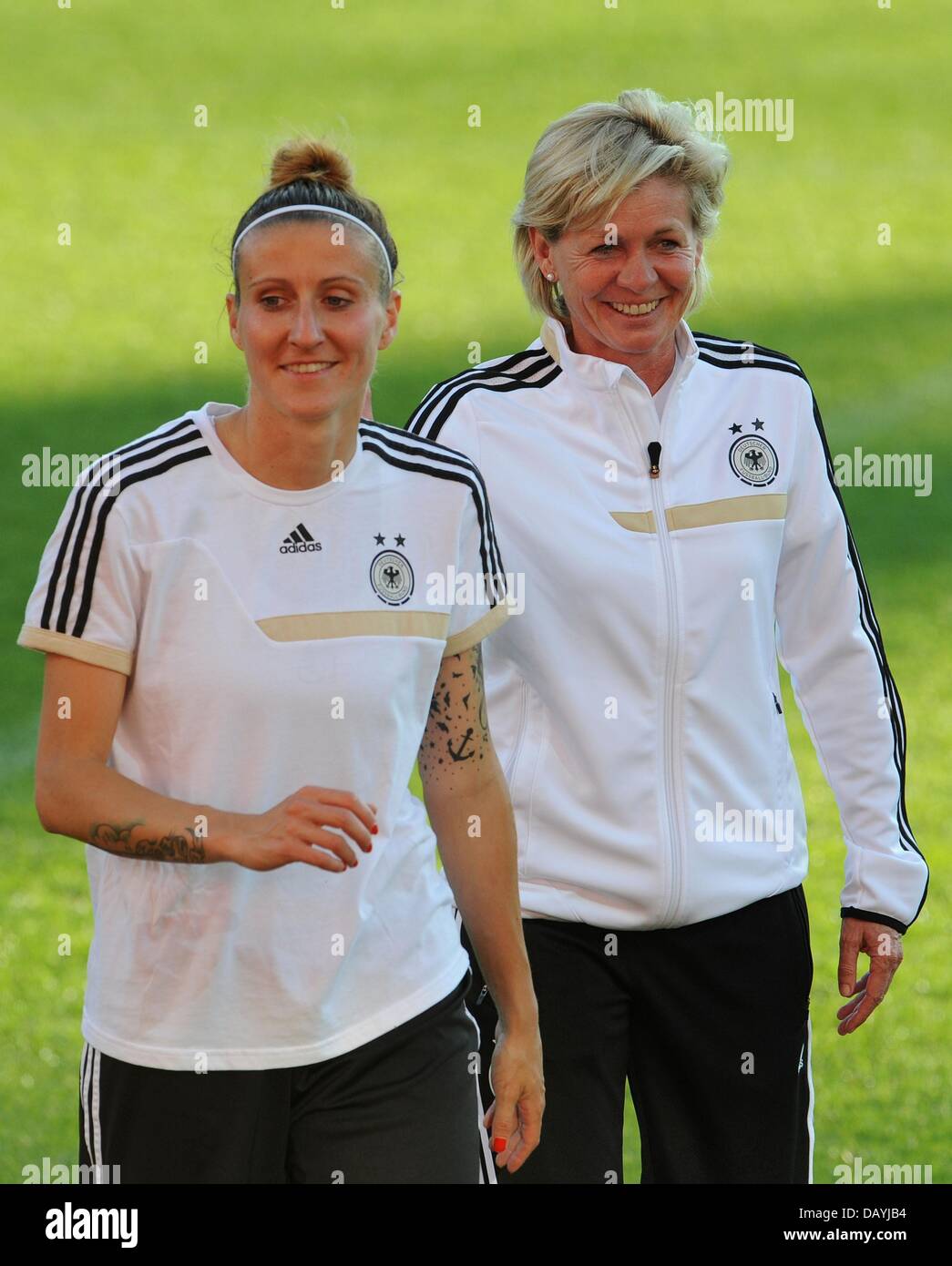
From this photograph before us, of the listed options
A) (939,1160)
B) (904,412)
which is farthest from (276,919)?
(904,412)

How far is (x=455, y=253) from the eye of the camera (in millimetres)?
18938

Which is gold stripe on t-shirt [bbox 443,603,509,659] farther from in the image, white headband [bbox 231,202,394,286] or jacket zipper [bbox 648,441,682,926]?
Result: white headband [bbox 231,202,394,286]

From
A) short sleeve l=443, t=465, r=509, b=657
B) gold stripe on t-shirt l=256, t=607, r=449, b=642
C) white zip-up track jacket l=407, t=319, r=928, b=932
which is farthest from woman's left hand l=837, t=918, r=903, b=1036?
gold stripe on t-shirt l=256, t=607, r=449, b=642

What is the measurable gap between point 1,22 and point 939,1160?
2258 cm

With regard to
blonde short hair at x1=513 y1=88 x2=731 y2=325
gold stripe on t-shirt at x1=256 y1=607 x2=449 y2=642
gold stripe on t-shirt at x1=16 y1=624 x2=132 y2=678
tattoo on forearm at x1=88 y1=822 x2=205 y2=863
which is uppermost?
blonde short hair at x1=513 y1=88 x2=731 y2=325

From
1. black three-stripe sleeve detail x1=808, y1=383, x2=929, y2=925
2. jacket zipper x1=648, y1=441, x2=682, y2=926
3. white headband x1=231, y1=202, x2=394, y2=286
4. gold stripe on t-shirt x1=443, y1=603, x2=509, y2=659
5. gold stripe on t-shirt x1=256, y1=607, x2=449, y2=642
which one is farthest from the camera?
black three-stripe sleeve detail x1=808, y1=383, x2=929, y2=925

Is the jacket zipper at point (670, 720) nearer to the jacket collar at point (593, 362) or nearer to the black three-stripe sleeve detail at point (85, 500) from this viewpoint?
the jacket collar at point (593, 362)

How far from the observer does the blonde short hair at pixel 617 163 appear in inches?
140

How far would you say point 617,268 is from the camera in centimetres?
360

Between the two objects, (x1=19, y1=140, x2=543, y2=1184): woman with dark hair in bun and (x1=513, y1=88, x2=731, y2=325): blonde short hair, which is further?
(x1=513, y1=88, x2=731, y2=325): blonde short hair

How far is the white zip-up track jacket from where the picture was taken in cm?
350

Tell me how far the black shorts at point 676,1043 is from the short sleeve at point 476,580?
620 millimetres

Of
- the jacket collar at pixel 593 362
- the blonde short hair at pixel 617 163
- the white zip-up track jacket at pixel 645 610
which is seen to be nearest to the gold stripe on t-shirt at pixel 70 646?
the white zip-up track jacket at pixel 645 610

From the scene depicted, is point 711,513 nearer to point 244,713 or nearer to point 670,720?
point 670,720
